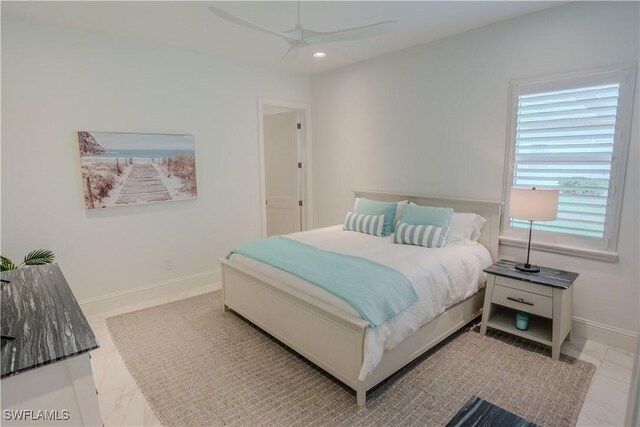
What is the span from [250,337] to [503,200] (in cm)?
258

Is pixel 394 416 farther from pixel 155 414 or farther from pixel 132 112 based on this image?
pixel 132 112

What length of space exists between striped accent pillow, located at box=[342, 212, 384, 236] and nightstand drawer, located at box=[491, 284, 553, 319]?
121 cm

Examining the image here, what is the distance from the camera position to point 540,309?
2580 mm

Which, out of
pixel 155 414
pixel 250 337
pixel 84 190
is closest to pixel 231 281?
pixel 250 337

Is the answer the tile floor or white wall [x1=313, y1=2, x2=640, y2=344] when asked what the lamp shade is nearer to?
white wall [x1=313, y1=2, x2=640, y2=344]

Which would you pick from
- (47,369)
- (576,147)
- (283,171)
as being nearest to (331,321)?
(47,369)

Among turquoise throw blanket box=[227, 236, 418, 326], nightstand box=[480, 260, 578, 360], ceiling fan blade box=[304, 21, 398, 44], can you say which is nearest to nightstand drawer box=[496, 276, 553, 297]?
nightstand box=[480, 260, 578, 360]

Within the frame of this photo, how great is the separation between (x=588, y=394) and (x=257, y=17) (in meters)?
3.61

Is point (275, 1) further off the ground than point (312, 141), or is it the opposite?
point (275, 1)

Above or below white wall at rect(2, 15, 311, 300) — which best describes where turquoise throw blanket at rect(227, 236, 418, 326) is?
below

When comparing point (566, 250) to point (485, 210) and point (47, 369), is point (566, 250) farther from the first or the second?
point (47, 369)

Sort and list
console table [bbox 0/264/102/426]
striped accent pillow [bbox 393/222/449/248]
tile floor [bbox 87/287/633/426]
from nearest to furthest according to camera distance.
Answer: console table [bbox 0/264/102/426]
tile floor [bbox 87/287/633/426]
striped accent pillow [bbox 393/222/449/248]

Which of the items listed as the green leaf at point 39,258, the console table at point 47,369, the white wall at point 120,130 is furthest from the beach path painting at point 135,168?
the console table at point 47,369

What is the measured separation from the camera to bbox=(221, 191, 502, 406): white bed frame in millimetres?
2123
